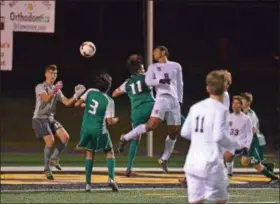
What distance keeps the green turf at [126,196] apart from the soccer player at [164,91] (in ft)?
3.80

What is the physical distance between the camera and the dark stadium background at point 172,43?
35562 mm

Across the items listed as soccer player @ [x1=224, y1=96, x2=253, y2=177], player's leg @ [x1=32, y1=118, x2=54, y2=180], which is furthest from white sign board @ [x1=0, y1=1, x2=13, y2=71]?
soccer player @ [x1=224, y1=96, x2=253, y2=177]

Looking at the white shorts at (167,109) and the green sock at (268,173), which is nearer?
the white shorts at (167,109)

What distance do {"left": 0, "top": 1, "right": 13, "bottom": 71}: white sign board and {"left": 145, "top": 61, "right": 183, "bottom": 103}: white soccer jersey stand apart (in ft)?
21.1

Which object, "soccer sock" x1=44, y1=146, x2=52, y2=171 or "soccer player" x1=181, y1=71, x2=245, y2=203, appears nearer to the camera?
"soccer player" x1=181, y1=71, x2=245, y2=203

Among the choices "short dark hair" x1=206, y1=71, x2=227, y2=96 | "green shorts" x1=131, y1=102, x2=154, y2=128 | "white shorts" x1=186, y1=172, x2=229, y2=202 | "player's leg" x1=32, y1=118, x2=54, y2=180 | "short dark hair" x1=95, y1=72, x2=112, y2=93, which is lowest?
"player's leg" x1=32, y1=118, x2=54, y2=180

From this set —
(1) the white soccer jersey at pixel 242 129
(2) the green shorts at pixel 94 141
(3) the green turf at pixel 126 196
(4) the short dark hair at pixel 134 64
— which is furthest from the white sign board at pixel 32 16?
(3) the green turf at pixel 126 196

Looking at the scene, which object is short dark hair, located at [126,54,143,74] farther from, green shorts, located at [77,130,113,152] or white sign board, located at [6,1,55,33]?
white sign board, located at [6,1,55,33]

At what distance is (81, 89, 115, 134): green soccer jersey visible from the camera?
1217 cm

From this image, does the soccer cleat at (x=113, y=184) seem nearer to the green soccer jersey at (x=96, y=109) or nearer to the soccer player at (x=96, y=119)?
the soccer player at (x=96, y=119)

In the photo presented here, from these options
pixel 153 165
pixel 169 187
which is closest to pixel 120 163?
pixel 153 165

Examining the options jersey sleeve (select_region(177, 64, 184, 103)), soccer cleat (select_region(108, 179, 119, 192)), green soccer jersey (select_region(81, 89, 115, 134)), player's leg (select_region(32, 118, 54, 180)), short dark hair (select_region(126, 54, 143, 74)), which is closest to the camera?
green soccer jersey (select_region(81, 89, 115, 134))

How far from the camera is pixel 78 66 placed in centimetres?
3616

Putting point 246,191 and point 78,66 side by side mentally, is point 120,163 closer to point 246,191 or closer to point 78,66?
point 246,191
